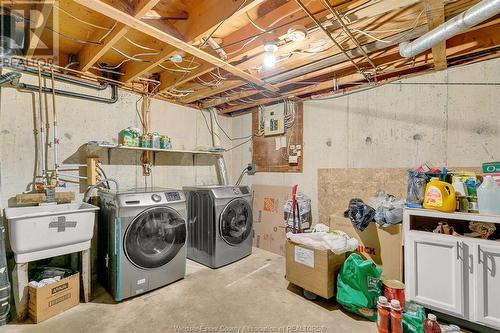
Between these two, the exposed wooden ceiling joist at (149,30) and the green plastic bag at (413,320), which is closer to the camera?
the exposed wooden ceiling joist at (149,30)

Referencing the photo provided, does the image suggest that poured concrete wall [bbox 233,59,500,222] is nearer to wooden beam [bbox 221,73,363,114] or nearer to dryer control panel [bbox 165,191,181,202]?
wooden beam [bbox 221,73,363,114]

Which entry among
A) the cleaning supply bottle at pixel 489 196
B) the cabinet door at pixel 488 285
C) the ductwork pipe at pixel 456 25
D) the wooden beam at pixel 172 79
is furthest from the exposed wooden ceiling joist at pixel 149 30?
the cabinet door at pixel 488 285

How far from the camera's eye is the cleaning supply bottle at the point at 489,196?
1.68 meters

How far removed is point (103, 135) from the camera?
2.75m

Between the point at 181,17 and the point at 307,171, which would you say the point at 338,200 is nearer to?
the point at 307,171

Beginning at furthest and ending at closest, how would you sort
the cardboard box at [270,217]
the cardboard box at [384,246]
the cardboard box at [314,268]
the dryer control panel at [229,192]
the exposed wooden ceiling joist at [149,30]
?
the cardboard box at [270,217]
the dryer control panel at [229,192]
the cardboard box at [384,246]
the cardboard box at [314,268]
the exposed wooden ceiling joist at [149,30]

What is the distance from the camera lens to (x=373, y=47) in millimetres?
1960

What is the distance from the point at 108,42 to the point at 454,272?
317 cm

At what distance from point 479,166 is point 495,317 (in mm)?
1190

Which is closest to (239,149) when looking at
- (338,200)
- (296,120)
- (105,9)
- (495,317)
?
(296,120)

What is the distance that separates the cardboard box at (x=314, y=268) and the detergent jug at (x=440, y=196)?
839 mm

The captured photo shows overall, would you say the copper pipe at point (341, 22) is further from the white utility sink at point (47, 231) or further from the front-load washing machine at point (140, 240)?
the white utility sink at point (47, 231)

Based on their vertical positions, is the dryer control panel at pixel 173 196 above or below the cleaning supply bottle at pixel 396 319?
above

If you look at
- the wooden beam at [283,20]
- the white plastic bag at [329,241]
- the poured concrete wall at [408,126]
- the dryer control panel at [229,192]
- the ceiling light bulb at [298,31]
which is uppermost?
the wooden beam at [283,20]
